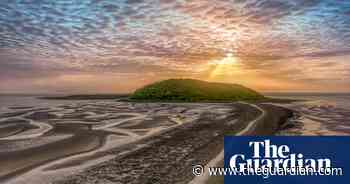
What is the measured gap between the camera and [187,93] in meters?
70.2

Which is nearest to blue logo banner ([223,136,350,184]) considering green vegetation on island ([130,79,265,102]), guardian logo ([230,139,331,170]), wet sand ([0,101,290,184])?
guardian logo ([230,139,331,170])

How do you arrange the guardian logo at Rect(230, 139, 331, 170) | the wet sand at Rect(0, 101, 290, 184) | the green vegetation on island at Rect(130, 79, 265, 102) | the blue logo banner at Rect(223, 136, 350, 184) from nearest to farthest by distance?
the blue logo banner at Rect(223, 136, 350, 184) → the wet sand at Rect(0, 101, 290, 184) → the guardian logo at Rect(230, 139, 331, 170) → the green vegetation on island at Rect(130, 79, 265, 102)

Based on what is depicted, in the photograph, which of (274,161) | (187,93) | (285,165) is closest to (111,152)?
(274,161)

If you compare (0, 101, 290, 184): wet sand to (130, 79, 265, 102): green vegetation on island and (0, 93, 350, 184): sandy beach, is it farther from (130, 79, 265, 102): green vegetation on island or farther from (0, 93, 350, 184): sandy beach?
(130, 79, 265, 102): green vegetation on island

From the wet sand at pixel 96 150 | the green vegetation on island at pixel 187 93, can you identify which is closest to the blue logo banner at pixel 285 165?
the wet sand at pixel 96 150

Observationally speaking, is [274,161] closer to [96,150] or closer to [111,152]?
[111,152]

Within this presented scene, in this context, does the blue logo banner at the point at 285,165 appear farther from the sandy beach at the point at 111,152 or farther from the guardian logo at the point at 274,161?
the sandy beach at the point at 111,152

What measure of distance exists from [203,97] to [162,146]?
184ft

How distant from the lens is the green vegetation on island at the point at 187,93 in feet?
225

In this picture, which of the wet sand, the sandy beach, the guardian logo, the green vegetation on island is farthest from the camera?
the green vegetation on island

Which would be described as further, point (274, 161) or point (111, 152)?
point (111, 152)

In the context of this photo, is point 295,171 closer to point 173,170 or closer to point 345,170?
point 345,170

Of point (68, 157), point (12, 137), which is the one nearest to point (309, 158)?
point (68, 157)

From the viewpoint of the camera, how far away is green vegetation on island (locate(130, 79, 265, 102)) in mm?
68625
